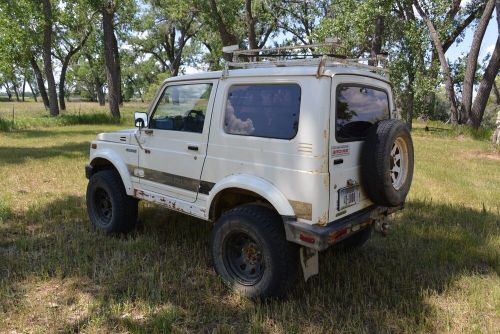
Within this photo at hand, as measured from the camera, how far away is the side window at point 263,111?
3371mm

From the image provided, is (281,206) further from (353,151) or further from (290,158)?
(353,151)

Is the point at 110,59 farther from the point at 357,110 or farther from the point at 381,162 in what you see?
the point at 381,162

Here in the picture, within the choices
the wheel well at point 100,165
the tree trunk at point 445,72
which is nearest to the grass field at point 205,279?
the wheel well at point 100,165

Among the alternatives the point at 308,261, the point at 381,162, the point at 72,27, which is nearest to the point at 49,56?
the point at 72,27

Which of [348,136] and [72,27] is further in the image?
[72,27]

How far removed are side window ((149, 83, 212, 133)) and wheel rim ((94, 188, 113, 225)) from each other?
4.41 feet

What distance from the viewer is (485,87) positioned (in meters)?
18.2

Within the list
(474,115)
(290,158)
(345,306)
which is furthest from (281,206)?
(474,115)

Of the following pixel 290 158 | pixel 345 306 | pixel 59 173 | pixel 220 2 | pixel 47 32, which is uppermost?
pixel 220 2

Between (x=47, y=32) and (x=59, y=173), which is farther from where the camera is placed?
(x=47, y=32)

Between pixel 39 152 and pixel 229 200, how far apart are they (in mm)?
9384

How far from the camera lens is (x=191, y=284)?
3922 mm

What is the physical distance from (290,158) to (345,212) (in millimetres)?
693

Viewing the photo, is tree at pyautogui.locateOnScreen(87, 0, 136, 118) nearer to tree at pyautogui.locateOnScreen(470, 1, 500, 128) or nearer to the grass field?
the grass field
